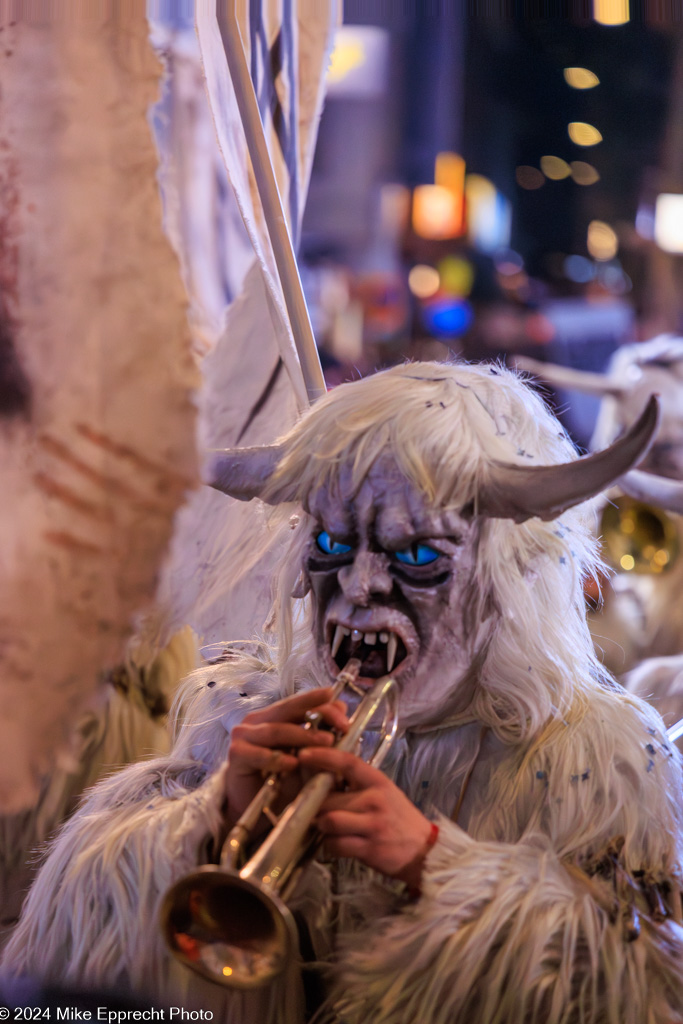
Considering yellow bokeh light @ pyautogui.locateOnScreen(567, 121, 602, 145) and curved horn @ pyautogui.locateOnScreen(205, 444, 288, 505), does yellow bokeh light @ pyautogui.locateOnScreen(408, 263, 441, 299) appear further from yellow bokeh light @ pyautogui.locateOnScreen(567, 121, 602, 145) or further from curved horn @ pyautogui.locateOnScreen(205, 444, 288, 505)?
curved horn @ pyautogui.locateOnScreen(205, 444, 288, 505)

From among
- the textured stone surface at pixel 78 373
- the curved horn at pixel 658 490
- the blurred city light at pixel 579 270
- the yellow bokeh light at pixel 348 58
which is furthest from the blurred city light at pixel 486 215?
the textured stone surface at pixel 78 373

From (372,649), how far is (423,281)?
28.2 ft

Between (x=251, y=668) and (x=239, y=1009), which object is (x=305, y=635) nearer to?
(x=251, y=668)

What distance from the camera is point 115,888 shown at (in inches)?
45.1

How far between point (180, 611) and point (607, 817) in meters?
0.99

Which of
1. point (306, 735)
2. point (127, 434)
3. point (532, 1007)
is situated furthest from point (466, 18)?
point (532, 1007)

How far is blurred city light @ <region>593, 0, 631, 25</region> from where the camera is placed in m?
1.77

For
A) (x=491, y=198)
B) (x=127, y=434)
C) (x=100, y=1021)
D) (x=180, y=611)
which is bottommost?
(x=100, y=1021)

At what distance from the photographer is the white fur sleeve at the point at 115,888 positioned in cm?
112

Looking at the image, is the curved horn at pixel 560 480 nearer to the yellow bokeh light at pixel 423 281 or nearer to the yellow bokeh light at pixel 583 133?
the yellow bokeh light at pixel 583 133

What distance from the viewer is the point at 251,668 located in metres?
1.36

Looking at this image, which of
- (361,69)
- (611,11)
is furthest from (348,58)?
(611,11)

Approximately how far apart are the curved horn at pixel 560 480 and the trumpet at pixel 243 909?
1.22ft

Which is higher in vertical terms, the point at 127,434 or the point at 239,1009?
the point at 127,434
